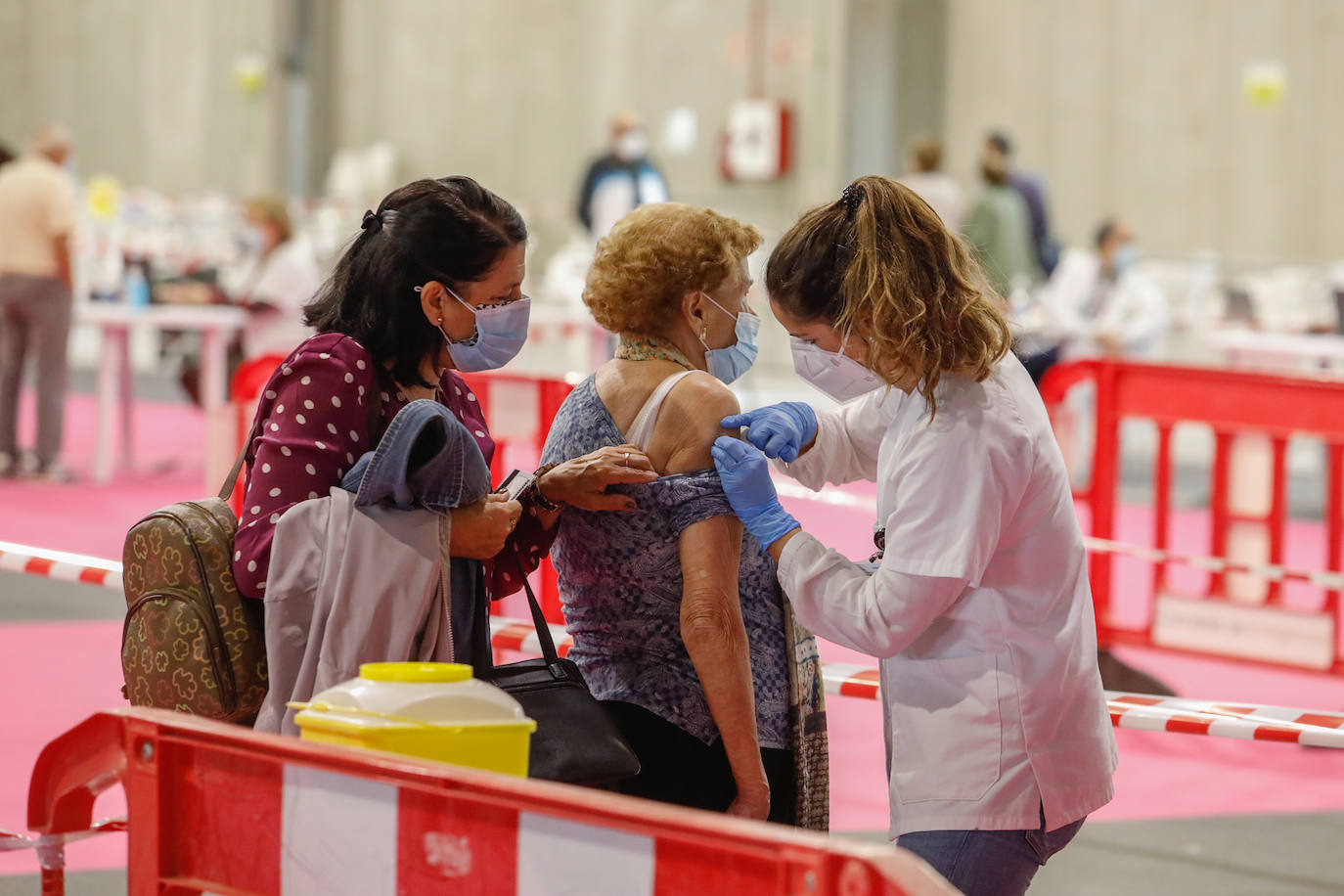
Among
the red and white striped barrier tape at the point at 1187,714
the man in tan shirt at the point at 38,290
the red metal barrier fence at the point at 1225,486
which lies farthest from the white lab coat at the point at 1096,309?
the red and white striped barrier tape at the point at 1187,714

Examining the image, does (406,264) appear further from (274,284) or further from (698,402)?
(274,284)

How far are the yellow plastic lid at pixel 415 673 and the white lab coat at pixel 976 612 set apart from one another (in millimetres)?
541

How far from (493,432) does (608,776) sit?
3388 millimetres

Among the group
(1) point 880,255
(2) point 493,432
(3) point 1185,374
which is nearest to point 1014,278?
(3) point 1185,374

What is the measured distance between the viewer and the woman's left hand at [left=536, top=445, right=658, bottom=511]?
238 centimetres

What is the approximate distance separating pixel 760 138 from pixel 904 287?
46.6 ft

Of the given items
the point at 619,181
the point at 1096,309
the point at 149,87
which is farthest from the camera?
the point at 149,87

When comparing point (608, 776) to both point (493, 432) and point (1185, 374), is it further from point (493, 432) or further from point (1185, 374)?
point (1185, 374)

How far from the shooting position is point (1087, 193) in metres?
17.3

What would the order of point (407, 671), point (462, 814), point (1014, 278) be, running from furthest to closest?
1. point (1014, 278)
2. point (407, 671)
3. point (462, 814)

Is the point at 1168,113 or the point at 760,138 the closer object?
the point at 760,138

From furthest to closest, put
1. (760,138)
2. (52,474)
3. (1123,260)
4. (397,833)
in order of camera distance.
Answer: (760,138), (1123,260), (52,474), (397,833)

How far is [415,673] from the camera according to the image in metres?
1.92

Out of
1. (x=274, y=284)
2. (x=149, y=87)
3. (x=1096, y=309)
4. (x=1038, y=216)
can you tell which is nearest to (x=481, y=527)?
(x=274, y=284)
